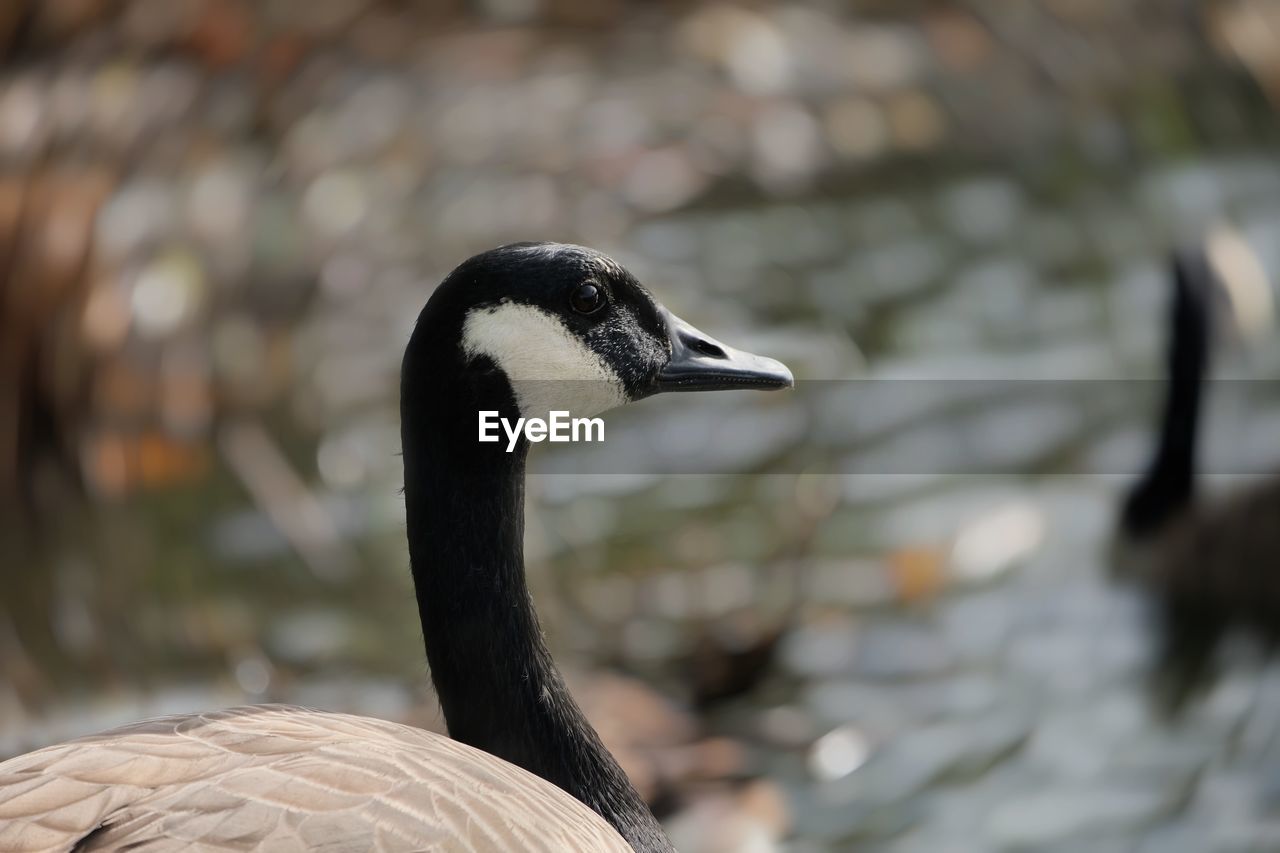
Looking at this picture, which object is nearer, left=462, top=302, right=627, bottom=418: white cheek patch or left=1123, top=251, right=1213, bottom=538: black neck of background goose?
left=462, top=302, right=627, bottom=418: white cheek patch

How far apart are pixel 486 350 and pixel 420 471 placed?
0.22m

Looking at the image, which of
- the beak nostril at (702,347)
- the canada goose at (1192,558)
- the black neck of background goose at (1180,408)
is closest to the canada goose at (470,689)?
the beak nostril at (702,347)

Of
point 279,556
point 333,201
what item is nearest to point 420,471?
point 279,556

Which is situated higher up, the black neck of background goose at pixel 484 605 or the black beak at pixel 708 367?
the black beak at pixel 708 367

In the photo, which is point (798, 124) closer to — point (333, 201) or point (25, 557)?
point (333, 201)

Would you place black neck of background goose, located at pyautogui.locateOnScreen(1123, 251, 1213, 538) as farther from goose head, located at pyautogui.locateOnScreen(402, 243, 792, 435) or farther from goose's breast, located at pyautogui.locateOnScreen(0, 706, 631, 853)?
goose's breast, located at pyautogui.locateOnScreen(0, 706, 631, 853)

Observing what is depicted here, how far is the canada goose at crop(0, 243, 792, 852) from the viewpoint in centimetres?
157

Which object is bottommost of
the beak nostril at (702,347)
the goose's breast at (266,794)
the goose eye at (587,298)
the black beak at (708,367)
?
the goose's breast at (266,794)

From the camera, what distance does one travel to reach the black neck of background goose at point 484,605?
6.72 ft

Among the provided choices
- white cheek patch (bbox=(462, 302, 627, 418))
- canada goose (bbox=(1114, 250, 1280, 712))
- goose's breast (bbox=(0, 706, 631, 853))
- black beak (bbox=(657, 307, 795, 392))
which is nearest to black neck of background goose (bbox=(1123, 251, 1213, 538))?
canada goose (bbox=(1114, 250, 1280, 712))

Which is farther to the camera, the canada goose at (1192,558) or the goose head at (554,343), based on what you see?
the canada goose at (1192,558)

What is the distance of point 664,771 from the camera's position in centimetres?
297

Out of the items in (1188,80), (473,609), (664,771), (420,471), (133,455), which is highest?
(1188,80)

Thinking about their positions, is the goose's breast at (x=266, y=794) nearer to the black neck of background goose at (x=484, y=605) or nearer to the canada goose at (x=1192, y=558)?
the black neck of background goose at (x=484, y=605)
